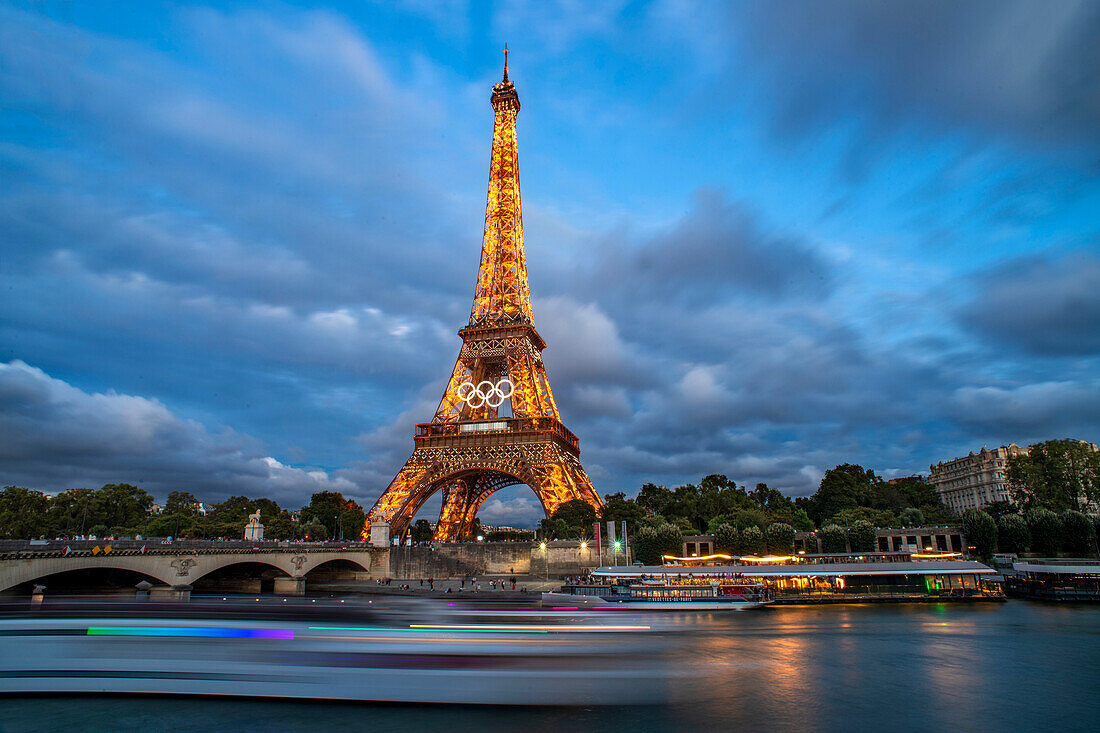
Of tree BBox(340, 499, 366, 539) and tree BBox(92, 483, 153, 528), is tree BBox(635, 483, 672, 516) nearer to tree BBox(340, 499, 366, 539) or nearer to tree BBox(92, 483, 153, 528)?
tree BBox(340, 499, 366, 539)

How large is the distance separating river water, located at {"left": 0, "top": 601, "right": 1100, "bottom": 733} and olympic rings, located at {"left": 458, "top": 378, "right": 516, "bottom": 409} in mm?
46017

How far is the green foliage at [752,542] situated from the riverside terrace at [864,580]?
13602 mm

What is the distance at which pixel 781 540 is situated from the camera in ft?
212

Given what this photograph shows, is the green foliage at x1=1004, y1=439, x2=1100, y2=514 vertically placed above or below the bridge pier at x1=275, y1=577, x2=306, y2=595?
above

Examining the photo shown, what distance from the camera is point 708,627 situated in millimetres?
32969

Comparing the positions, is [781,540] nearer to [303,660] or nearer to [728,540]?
[728,540]

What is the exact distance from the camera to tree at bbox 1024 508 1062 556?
2429 inches

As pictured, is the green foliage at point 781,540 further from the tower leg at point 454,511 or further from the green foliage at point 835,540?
the tower leg at point 454,511

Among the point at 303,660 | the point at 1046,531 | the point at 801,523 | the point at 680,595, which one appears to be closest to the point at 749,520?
the point at 801,523

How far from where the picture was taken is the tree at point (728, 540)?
221 feet

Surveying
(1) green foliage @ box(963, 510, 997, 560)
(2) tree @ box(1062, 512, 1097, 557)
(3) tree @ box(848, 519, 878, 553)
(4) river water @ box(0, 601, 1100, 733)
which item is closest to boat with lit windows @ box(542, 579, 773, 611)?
(4) river water @ box(0, 601, 1100, 733)

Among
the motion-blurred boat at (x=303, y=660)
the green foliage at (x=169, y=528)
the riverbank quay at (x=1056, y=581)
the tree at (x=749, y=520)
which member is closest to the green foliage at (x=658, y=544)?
the tree at (x=749, y=520)

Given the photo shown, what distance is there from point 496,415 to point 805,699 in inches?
2544

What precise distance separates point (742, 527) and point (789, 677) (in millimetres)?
56203
